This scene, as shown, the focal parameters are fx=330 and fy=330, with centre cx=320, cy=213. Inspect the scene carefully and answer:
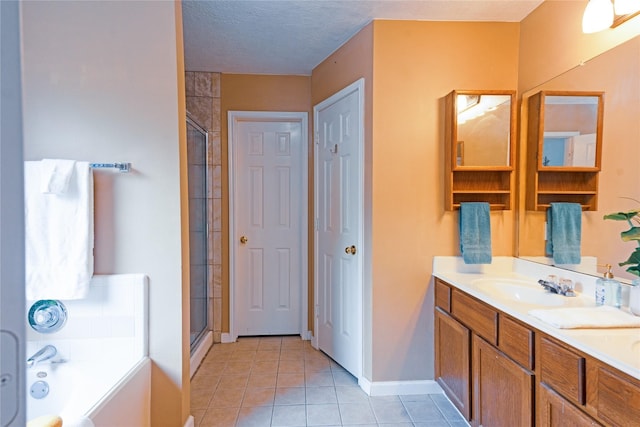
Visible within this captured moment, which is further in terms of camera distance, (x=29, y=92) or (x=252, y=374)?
(x=252, y=374)

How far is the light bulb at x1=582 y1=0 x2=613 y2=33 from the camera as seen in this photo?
1523mm

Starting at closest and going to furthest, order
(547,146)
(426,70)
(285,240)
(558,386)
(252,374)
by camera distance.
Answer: (558,386) → (547,146) → (426,70) → (252,374) → (285,240)

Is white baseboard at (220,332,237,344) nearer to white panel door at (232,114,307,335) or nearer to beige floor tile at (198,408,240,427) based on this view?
white panel door at (232,114,307,335)

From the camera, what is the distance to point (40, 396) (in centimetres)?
147

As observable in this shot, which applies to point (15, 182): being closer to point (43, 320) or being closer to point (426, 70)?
point (43, 320)

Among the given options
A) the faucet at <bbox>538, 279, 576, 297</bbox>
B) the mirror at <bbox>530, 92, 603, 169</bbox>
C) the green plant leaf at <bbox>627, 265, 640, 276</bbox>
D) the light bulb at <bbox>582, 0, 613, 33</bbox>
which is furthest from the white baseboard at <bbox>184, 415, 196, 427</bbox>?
the light bulb at <bbox>582, 0, 613, 33</bbox>

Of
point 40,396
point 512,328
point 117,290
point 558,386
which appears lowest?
point 40,396

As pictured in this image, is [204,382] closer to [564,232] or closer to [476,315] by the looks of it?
[476,315]

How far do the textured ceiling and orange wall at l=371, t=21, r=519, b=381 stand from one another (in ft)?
0.34

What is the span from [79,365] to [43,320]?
10.6 inches

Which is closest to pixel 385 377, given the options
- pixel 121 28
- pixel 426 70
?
pixel 426 70

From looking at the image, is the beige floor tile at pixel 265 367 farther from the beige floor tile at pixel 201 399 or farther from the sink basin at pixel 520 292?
the sink basin at pixel 520 292

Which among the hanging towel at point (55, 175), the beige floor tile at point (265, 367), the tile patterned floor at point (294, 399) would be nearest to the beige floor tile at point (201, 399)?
the tile patterned floor at point (294, 399)

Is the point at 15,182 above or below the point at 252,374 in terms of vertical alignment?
above
